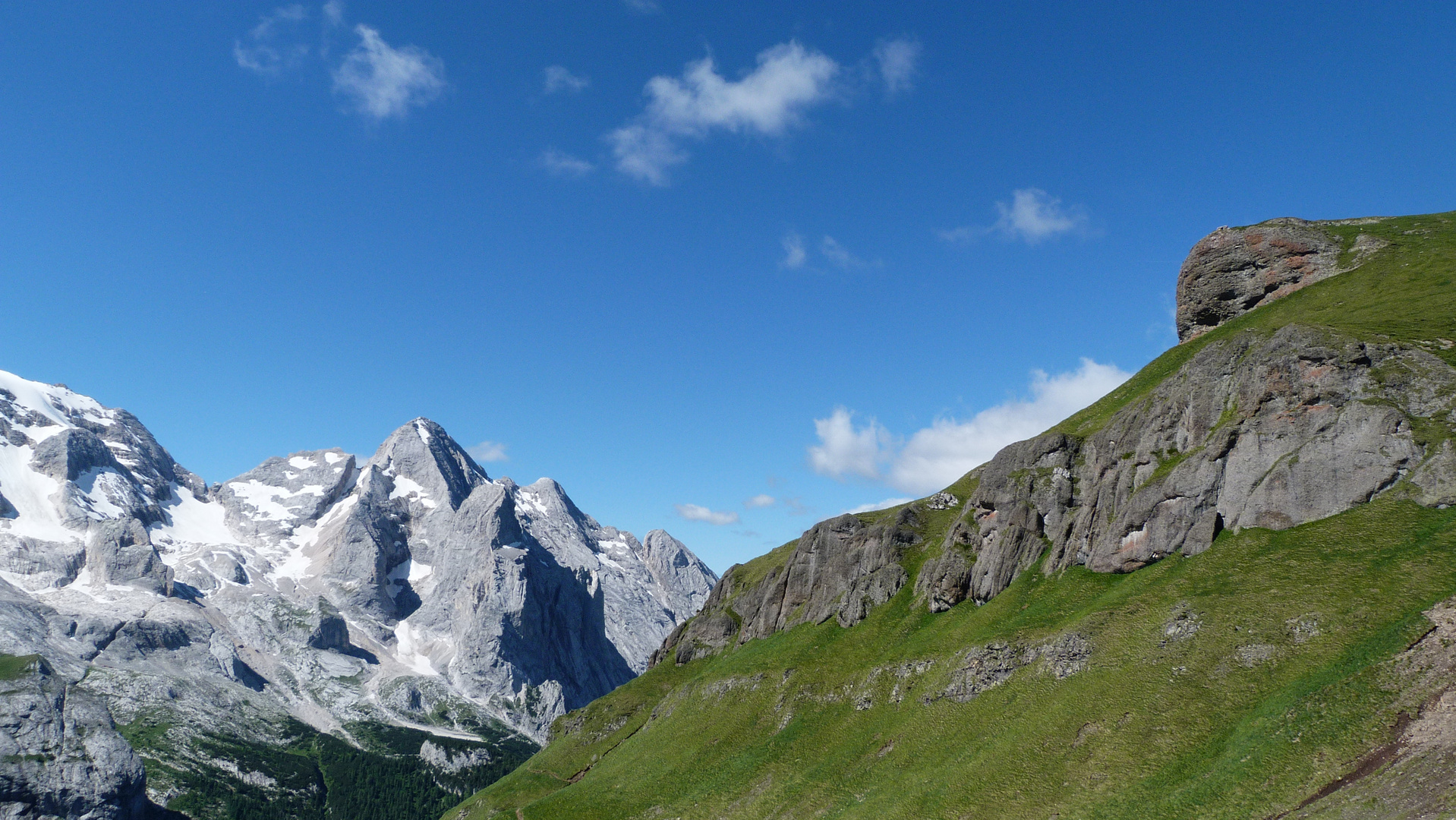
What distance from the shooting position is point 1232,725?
1478 inches

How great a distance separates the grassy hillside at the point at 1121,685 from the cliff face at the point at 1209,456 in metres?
1.87

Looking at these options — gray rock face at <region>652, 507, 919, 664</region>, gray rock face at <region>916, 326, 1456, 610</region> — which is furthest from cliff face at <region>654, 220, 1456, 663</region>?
gray rock face at <region>652, 507, 919, 664</region>

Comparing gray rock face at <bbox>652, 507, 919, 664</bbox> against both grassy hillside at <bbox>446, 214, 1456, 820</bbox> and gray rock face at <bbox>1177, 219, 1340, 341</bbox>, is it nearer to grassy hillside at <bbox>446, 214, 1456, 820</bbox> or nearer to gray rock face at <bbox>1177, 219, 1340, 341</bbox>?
grassy hillside at <bbox>446, 214, 1456, 820</bbox>

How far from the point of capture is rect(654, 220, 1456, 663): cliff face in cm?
5016

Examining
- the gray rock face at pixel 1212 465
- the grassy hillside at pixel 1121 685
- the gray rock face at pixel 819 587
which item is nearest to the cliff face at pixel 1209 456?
the gray rock face at pixel 1212 465

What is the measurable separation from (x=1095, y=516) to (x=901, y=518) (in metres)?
30.6

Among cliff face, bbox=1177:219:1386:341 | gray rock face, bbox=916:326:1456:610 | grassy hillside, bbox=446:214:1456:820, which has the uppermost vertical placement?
cliff face, bbox=1177:219:1386:341

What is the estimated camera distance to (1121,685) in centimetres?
4569

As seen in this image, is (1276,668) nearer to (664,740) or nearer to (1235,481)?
(1235,481)

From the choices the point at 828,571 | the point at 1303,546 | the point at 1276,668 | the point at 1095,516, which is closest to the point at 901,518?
the point at 828,571

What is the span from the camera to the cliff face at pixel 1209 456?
50.2 meters

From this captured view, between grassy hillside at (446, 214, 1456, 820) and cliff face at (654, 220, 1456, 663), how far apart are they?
1873 millimetres

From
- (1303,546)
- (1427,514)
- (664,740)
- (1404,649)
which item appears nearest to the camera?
(1404,649)

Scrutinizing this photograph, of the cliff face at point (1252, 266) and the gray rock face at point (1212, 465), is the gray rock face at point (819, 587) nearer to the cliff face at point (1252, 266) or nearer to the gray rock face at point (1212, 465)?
the gray rock face at point (1212, 465)
